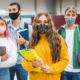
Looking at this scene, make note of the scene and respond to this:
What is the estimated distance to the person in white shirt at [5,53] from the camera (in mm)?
2170

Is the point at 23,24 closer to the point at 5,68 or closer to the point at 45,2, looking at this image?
the point at 5,68

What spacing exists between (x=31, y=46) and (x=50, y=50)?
207 millimetres

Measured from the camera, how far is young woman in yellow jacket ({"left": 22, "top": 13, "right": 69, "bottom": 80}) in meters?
1.90

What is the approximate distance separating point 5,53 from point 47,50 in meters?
0.54


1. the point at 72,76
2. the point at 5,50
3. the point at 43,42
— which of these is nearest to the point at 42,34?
the point at 43,42

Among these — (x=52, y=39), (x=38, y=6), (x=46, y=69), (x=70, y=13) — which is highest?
(x=38, y=6)

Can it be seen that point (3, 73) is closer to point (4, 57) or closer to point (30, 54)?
point (4, 57)

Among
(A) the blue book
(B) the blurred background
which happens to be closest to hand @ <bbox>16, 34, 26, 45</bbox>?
(A) the blue book

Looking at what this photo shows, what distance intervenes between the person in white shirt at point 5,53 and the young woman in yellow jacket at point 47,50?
0.94 ft

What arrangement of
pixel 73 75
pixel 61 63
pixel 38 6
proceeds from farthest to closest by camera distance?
1. pixel 38 6
2. pixel 73 75
3. pixel 61 63

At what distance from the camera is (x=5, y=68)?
228 centimetres

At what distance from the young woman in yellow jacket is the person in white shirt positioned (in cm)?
29

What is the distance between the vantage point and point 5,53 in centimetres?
219

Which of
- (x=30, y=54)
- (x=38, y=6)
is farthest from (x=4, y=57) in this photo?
(x=38, y=6)
